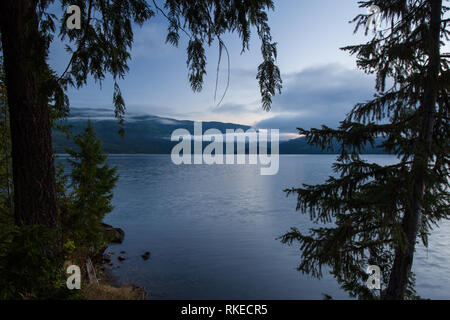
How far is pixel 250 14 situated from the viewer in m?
4.68

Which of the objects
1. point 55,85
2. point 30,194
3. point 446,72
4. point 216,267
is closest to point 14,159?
point 30,194

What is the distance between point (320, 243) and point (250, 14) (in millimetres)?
5157

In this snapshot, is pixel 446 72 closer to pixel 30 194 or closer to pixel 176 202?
pixel 30 194

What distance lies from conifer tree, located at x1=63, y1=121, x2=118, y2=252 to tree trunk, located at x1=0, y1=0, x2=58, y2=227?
25.2 ft

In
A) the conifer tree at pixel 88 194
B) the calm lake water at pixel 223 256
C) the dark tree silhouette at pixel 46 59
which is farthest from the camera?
the calm lake water at pixel 223 256

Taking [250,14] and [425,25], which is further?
[425,25]

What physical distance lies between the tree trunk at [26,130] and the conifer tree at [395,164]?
6.21 meters

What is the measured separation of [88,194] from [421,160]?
1548 cm

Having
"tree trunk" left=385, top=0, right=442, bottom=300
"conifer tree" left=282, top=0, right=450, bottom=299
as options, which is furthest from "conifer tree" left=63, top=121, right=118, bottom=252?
"tree trunk" left=385, top=0, right=442, bottom=300

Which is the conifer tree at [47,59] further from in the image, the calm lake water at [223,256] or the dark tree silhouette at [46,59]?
the calm lake water at [223,256]

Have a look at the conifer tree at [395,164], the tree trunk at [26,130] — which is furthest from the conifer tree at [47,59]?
the conifer tree at [395,164]

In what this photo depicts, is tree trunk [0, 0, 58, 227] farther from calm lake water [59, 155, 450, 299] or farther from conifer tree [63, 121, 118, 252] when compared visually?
calm lake water [59, 155, 450, 299]

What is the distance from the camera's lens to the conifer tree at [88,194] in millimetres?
13268
